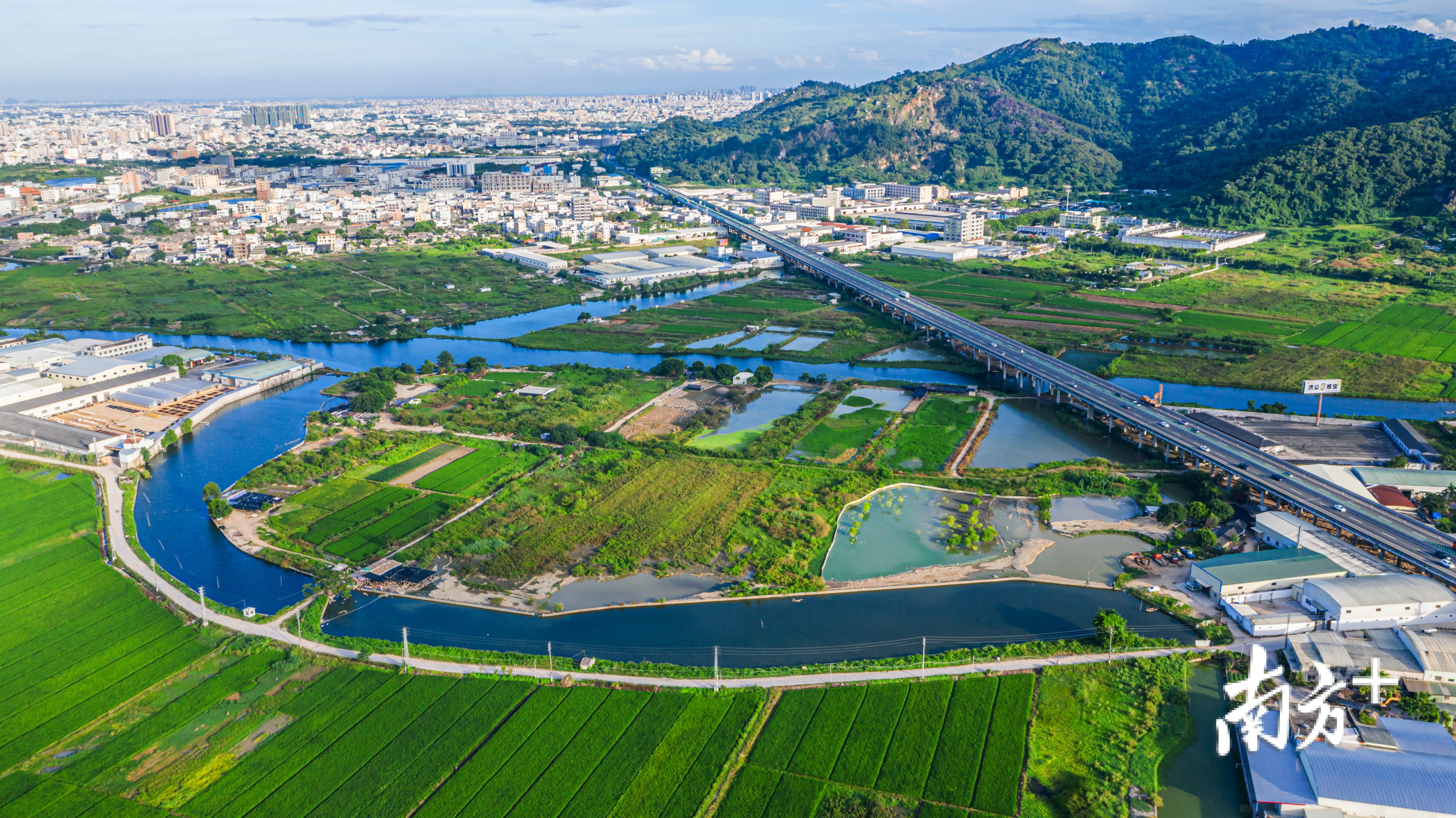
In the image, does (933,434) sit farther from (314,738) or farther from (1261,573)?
(314,738)

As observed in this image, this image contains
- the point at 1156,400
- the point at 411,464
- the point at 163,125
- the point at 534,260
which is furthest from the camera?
the point at 163,125

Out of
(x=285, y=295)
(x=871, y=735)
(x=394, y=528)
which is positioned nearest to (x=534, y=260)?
(x=285, y=295)

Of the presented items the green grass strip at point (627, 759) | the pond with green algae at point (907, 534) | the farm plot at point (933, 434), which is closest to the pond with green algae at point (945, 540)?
the pond with green algae at point (907, 534)

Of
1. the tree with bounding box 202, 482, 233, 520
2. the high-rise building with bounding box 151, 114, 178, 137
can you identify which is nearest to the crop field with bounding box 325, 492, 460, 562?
the tree with bounding box 202, 482, 233, 520

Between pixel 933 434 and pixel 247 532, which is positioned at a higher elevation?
pixel 933 434

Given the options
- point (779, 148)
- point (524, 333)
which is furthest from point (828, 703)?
point (779, 148)

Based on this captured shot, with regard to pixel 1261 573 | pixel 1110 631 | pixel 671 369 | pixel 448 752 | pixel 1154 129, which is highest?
pixel 1154 129

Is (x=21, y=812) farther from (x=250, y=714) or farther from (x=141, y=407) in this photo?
(x=141, y=407)

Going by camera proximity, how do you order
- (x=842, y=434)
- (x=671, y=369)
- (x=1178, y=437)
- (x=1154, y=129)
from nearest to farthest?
(x=1178, y=437) → (x=842, y=434) → (x=671, y=369) → (x=1154, y=129)

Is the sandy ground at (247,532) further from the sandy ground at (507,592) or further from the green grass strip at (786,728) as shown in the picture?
the green grass strip at (786,728)
